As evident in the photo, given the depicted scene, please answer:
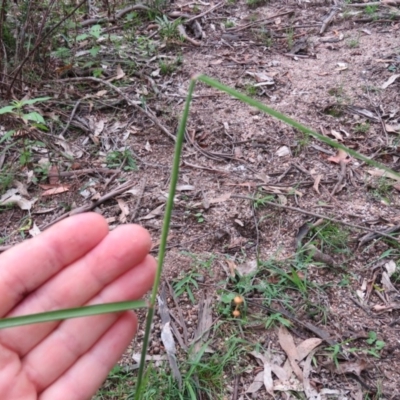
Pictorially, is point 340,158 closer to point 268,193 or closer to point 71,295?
point 268,193

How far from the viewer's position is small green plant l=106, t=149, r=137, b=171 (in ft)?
8.74

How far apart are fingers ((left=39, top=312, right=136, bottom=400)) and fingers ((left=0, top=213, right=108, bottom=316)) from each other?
0.75ft

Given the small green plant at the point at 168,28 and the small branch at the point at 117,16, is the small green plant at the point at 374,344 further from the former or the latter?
the small branch at the point at 117,16

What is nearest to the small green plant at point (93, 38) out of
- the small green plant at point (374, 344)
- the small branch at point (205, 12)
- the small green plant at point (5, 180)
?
the small branch at point (205, 12)

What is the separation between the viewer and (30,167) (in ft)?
8.60

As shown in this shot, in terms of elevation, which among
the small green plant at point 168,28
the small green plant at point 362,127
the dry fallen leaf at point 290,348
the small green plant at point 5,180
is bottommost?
the dry fallen leaf at point 290,348

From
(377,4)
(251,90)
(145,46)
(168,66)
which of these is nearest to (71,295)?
(251,90)

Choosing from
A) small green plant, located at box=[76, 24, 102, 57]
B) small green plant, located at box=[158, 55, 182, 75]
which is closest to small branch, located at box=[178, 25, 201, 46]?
small green plant, located at box=[158, 55, 182, 75]

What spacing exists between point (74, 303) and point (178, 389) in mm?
651

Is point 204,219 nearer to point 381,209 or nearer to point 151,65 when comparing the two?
point 381,209

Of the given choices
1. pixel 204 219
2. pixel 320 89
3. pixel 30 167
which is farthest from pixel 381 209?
pixel 30 167

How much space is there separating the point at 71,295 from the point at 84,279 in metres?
0.06

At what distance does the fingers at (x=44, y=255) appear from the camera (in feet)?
4.05

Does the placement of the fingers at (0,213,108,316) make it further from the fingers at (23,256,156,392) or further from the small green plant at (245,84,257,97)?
the small green plant at (245,84,257,97)
